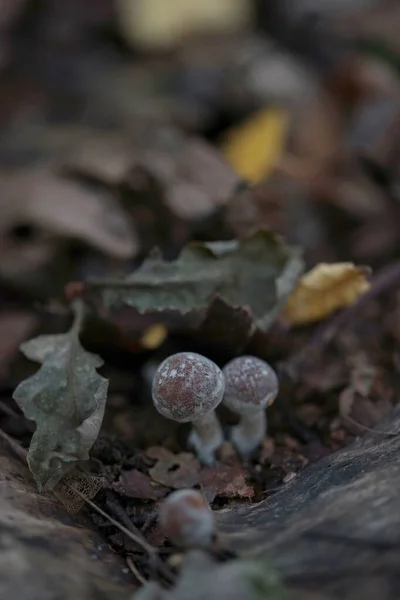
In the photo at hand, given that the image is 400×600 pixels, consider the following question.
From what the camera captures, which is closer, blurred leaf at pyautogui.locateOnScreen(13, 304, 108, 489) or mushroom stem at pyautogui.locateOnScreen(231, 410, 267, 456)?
blurred leaf at pyautogui.locateOnScreen(13, 304, 108, 489)

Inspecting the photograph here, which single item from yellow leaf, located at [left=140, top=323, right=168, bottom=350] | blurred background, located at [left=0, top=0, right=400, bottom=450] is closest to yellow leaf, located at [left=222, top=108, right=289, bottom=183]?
blurred background, located at [left=0, top=0, right=400, bottom=450]

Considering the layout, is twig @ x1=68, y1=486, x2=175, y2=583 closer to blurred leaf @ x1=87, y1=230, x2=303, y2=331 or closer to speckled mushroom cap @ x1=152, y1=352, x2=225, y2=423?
speckled mushroom cap @ x1=152, y1=352, x2=225, y2=423

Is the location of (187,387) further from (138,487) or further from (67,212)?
(67,212)

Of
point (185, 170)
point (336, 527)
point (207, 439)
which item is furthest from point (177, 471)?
point (185, 170)

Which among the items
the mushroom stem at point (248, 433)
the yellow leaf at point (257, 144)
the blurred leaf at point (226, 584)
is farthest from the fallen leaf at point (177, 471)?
the yellow leaf at point (257, 144)

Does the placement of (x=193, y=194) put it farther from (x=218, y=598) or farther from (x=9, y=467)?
(x=218, y=598)

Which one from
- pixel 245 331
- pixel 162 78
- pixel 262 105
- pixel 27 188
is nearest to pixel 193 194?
pixel 27 188
